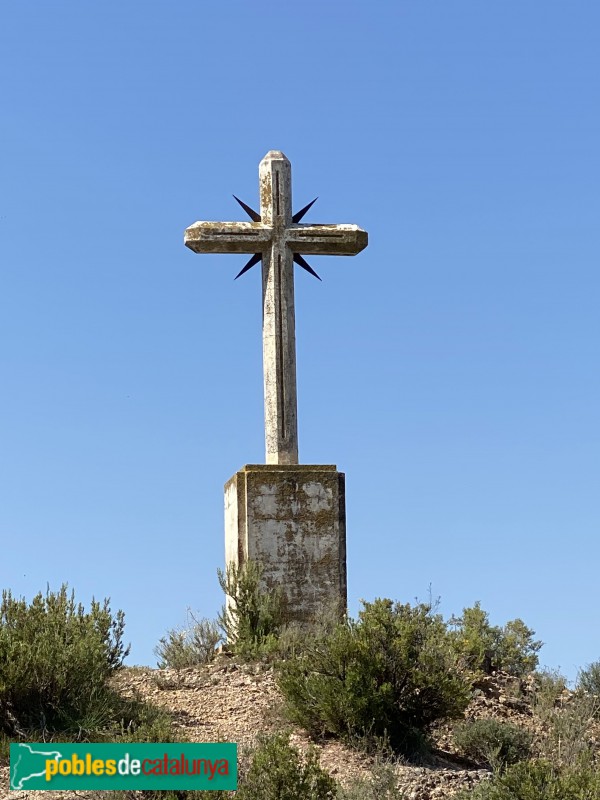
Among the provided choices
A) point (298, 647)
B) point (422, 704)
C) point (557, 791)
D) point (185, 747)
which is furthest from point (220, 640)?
point (557, 791)

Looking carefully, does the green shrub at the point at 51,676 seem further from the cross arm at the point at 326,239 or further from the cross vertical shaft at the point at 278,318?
the cross arm at the point at 326,239

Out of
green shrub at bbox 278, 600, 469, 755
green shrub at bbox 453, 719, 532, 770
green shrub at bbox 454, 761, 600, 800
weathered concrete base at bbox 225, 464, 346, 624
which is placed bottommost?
green shrub at bbox 454, 761, 600, 800

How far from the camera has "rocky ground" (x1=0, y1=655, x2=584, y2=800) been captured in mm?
9953

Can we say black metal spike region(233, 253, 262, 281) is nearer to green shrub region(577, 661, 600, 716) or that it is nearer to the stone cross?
the stone cross

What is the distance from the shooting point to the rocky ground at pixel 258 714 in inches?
392

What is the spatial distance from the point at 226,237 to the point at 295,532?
407 centimetres

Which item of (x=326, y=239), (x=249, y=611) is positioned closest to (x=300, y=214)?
(x=326, y=239)

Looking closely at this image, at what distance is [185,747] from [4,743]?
65.7 inches

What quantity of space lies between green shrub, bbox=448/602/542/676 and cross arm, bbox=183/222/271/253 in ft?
18.3

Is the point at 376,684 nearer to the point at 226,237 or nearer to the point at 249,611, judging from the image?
the point at 249,611

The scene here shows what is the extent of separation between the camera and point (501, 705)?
12.8 m

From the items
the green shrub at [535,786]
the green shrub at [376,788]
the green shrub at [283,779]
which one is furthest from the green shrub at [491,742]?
the green shrub at [283,779]

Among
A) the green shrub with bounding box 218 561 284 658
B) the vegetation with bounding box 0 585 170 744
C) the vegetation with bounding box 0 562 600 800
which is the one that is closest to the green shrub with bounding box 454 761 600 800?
the vegetation with bounding box 0 562 600 800

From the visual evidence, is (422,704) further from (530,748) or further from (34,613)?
(34,613)
